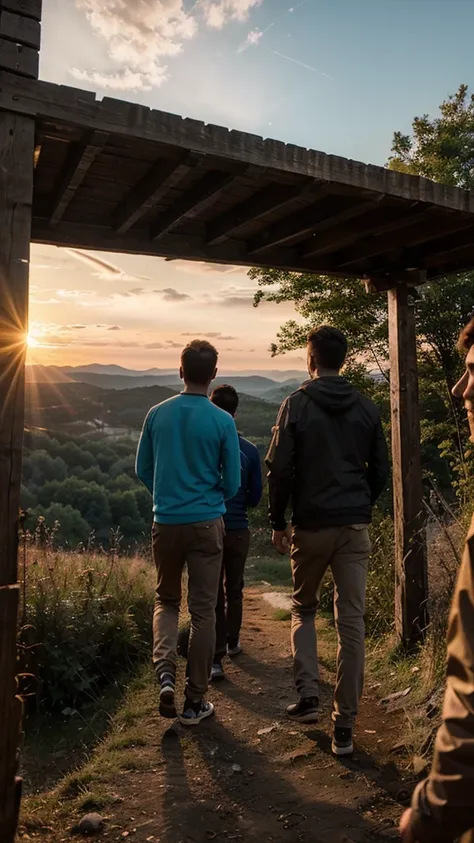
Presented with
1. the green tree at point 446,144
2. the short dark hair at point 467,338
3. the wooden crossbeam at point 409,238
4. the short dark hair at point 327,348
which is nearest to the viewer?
the short dark hair at point 467,338

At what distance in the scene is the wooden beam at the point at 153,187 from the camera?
324cm

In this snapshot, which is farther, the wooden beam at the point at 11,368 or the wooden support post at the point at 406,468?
the wooden support post at the point at 406,468

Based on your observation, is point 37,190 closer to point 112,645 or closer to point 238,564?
point 238,564

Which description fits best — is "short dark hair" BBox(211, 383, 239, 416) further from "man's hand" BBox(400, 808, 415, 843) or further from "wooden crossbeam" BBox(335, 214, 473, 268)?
"man's hand" BBox(400, 808, 415, 843)

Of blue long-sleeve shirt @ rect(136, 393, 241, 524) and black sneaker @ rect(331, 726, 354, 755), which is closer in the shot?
black sneaker @ rect(331, 726, 354, 755)

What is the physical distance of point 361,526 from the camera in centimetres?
374

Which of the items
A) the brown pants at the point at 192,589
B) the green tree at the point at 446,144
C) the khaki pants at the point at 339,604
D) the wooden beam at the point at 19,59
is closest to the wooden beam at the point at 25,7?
the wooden beam at the point at 19,59

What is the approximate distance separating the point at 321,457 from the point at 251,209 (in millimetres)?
1676

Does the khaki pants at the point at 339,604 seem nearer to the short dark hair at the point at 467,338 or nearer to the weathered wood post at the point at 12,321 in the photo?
the weathered wood post at the point at 12,321

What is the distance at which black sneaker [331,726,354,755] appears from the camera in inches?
145

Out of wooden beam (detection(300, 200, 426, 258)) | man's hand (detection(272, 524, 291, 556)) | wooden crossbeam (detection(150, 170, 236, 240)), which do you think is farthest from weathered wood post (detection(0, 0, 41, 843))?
wooden beam (detection(300, 200, 426, 258))

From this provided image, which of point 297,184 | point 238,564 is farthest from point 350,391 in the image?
point 238,564

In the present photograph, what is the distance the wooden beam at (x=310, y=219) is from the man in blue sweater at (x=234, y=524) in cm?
111

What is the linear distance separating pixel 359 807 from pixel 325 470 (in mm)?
1676
